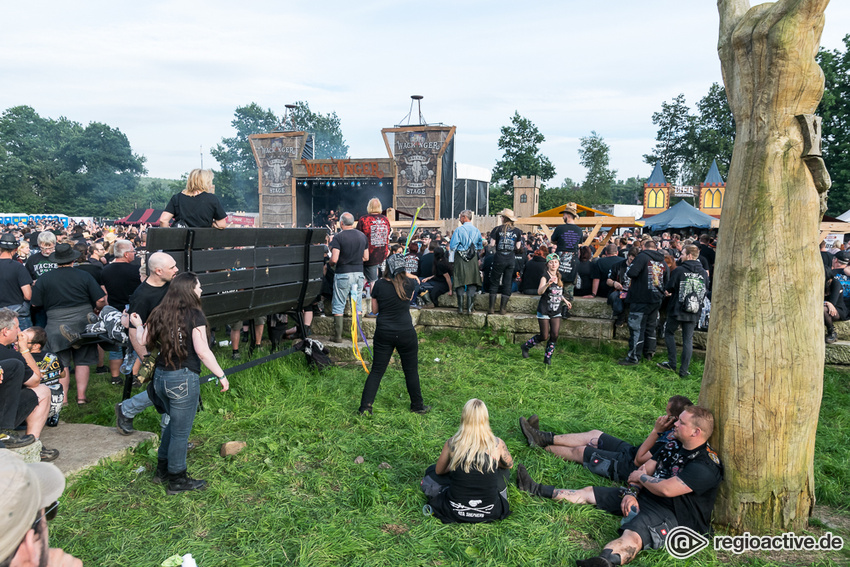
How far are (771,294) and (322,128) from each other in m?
82.1

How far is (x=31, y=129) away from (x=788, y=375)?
316 ft

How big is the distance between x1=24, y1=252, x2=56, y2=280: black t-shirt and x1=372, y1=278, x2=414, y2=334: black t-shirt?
4.26m

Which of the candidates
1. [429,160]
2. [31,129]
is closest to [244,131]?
[31,129]

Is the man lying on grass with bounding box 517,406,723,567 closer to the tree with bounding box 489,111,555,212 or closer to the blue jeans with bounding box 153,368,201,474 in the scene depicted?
the blue jeans with bounding box 153,368,201,474

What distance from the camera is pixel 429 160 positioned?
25422mm

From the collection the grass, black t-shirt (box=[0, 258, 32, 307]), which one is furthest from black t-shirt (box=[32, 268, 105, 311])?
the grass

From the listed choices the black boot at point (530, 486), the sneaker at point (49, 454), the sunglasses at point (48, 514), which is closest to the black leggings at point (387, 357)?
the black boot at point (530, 486)

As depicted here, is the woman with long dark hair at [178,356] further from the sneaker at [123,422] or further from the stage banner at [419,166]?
the stage banner at [419,166]

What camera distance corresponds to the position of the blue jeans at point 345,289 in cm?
762

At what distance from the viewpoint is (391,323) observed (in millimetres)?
5516

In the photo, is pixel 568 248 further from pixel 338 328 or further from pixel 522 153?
pixel 522 153

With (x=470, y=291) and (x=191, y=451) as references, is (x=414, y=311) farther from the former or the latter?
(x=191, y=451)

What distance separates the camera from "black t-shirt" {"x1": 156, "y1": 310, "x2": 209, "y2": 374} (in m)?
3.84

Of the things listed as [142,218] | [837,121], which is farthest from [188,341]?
[837,121]
